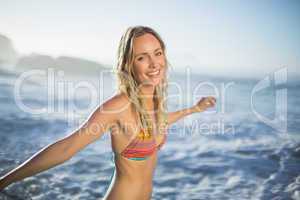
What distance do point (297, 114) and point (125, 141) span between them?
22.0 ft

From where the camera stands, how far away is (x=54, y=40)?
8.45 meters

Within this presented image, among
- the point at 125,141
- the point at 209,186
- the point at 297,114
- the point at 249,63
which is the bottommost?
the point at 209,186

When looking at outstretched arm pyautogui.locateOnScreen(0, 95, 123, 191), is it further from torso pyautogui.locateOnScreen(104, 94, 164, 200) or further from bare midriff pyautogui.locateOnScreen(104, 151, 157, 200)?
bare midriff pyautogui.locateOnScreen(104, 151, 157, 200)

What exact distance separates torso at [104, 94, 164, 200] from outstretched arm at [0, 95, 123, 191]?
11 centimetres

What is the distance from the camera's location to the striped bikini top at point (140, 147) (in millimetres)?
1488

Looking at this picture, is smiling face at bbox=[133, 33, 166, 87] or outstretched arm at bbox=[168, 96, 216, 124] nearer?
smiling face at bbox=[133, 33, 166, 87]

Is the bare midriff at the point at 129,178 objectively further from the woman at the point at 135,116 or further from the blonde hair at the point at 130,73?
the blonde hair at the point at 130,73

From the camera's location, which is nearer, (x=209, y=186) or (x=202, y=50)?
(x=209, y=186)

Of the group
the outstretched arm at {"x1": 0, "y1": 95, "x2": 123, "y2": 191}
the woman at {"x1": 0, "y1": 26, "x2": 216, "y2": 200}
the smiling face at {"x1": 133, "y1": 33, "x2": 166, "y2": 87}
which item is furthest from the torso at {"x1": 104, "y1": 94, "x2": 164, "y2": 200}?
the smiling face at {"x1": 133, "y1": 33, "x2": 166, "y2": 87}

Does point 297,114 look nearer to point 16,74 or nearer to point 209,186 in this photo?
point 209,186

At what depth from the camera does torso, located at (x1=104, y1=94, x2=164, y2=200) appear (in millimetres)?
1465

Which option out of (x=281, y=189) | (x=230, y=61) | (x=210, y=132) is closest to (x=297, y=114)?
(x=210, y=132)

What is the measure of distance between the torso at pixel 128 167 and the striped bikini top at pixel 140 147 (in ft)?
0.06

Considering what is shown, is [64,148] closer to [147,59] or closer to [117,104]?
[117,104]
